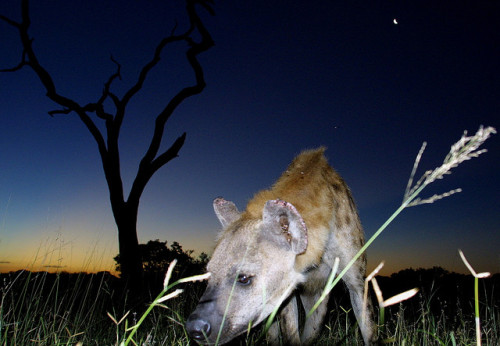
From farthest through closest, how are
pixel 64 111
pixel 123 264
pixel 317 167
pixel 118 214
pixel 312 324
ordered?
pixel 64 111 < pixel 118 214 < pixel 123 264 < pixel 312 324 < pixel 317 167

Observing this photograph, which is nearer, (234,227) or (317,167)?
(234,227)

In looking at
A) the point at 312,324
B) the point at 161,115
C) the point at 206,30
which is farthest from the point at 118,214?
the point at 312,324

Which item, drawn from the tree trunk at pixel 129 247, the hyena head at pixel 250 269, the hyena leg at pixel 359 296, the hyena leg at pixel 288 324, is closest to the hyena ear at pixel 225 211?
the hyena head at pixel 250 269

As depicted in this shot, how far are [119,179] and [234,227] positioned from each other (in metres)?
6.24

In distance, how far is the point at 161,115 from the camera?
8.33 m

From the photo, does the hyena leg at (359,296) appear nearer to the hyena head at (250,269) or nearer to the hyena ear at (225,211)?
the hyena head at (250,269)

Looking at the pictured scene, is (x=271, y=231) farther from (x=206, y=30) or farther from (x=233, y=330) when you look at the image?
(x=206, y=30)

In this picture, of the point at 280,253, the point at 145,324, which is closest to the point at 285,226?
the point at 280,253

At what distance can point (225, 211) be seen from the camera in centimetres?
290

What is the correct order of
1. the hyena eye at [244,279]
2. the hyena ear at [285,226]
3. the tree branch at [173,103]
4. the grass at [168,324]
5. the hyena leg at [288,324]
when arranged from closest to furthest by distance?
the grass at [168,324], the hyena eye at [244,279], the hyena ear at [285,226], the hyena leg at [288,324], the tree branch at [173,103]

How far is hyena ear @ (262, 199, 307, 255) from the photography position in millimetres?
2379

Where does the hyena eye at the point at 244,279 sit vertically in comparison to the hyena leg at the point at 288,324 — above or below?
above

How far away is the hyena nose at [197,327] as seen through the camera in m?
1.98

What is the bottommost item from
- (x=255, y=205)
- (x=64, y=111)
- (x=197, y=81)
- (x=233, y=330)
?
(x=233, y=330)
